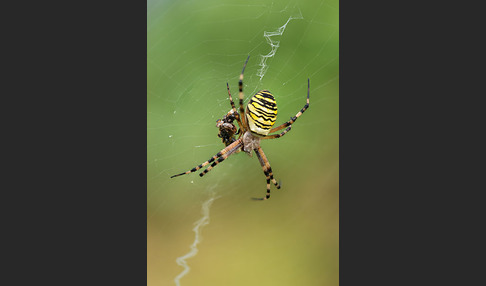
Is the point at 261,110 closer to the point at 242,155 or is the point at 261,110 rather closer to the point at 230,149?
the point at 230,149

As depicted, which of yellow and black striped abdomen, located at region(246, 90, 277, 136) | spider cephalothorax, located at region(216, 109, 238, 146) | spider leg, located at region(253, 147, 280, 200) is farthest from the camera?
spider leg, located at region(253, 147, 280, 200)

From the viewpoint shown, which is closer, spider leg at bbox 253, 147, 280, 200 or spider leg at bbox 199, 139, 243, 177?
spider leg at bbox 199, 139, 243, 177

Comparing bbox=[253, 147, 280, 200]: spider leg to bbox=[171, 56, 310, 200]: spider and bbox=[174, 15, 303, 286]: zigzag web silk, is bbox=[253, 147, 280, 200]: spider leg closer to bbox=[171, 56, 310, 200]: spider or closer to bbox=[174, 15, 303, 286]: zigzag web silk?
bbox=[171, 56, 310, 200]: spider

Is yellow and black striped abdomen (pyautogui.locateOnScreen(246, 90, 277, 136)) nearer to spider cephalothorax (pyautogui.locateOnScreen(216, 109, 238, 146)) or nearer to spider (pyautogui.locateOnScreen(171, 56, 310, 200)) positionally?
spider (pyautogui.locateOnScreen(171, 56, 310, 200))

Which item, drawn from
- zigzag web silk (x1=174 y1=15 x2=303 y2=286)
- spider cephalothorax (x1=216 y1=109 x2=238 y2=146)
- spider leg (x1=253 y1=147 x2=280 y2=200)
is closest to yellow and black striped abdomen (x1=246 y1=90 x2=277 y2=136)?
spider cephalothorax (x1=216 y1=109 x2=238 y2=146)

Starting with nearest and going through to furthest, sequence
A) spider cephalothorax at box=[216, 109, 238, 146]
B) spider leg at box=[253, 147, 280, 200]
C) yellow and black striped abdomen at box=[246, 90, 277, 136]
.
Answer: yellow and black striped abdomen at box=[246, 90, 277, 136]
spider cephalothorax at box=[216, 109, 238, 146]
spider leg at box=[253, 147, 280, 200]

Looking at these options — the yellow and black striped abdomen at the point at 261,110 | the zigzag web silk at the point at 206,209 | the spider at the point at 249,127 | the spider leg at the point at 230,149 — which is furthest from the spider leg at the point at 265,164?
the zigzag web silk at the point at 206,209

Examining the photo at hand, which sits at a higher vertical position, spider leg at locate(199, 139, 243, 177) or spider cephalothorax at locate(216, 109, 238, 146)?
spider cephalothorax at locate(216, 109, 238, 146)
